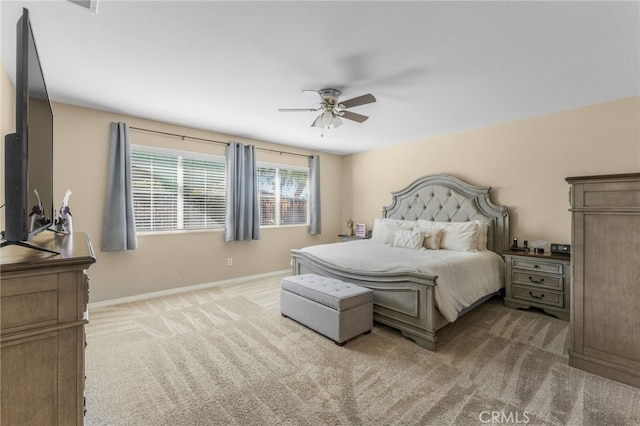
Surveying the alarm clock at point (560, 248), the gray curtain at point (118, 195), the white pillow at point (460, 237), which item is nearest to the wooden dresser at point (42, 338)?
the gray curtain at point (118, 195)

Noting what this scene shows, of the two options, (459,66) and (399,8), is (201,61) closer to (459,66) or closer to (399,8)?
(399,8)

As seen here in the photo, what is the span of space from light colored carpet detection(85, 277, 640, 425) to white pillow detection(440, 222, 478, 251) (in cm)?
99

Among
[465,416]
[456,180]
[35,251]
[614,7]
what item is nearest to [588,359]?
[465,416]

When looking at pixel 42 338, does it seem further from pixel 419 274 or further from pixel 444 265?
pixel 444 265

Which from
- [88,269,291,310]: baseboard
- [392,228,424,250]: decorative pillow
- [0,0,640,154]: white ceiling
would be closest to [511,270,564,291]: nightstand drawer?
[392,228,424,250]: decorative pillow

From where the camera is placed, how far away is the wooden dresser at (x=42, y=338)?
0.92m

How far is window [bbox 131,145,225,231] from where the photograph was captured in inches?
153

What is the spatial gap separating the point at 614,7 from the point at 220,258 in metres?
4.83

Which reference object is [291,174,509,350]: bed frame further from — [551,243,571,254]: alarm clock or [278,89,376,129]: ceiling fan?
[278,89,376,129]: ceiling fan

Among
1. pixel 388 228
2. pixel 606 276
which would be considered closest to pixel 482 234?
pixel 388 228

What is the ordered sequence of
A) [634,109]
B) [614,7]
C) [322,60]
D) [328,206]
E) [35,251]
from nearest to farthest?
[35,251]
[614,7]
[322,60]
[634,109]
[328,206]

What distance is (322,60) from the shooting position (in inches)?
90.0

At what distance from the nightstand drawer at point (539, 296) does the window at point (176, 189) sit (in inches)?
170

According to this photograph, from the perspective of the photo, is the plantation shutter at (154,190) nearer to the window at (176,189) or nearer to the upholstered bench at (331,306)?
the window at (176,189)
